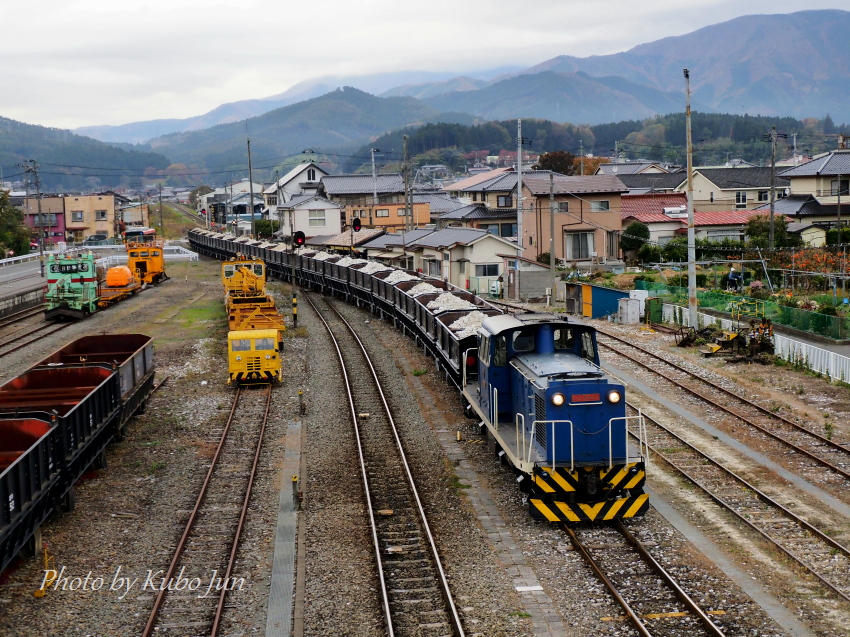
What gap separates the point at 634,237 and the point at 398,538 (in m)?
49.2

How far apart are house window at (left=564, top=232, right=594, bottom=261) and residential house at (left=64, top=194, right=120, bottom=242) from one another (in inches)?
3040

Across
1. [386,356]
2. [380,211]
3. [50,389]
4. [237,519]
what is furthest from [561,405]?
[380,211]

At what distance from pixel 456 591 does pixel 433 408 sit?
11.1m

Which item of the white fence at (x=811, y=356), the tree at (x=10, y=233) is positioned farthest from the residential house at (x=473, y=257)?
the tree at (x=10, y=233)

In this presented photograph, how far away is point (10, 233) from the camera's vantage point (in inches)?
3317

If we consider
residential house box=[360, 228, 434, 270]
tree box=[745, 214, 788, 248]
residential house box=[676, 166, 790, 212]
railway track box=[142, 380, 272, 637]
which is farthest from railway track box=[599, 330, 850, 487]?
residential house box=[676, 166, 790, 212]

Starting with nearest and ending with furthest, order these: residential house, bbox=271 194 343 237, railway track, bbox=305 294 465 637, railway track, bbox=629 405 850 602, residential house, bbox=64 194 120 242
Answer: railway track, bbox=305 294 465 637 → railway track, bbox=629 405 850 602 → residential house, bbox=271 194 343 237 → residential house, bbox=64 194 120 242

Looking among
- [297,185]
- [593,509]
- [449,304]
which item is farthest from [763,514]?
[297,185]

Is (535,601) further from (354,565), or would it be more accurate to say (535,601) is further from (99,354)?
(99,354)

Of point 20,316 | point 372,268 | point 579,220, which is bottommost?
point 20,316

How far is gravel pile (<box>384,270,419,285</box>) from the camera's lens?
38.5 metres

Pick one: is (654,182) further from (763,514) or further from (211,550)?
(211,550)

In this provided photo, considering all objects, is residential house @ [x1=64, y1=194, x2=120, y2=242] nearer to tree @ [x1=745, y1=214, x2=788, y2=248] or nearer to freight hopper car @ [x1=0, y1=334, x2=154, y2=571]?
tree @ [x1=745, y1=214, x2=788, y2=248]

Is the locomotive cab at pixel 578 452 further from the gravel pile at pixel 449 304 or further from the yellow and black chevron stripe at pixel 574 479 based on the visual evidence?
the gravel pile at pixel 449 304
